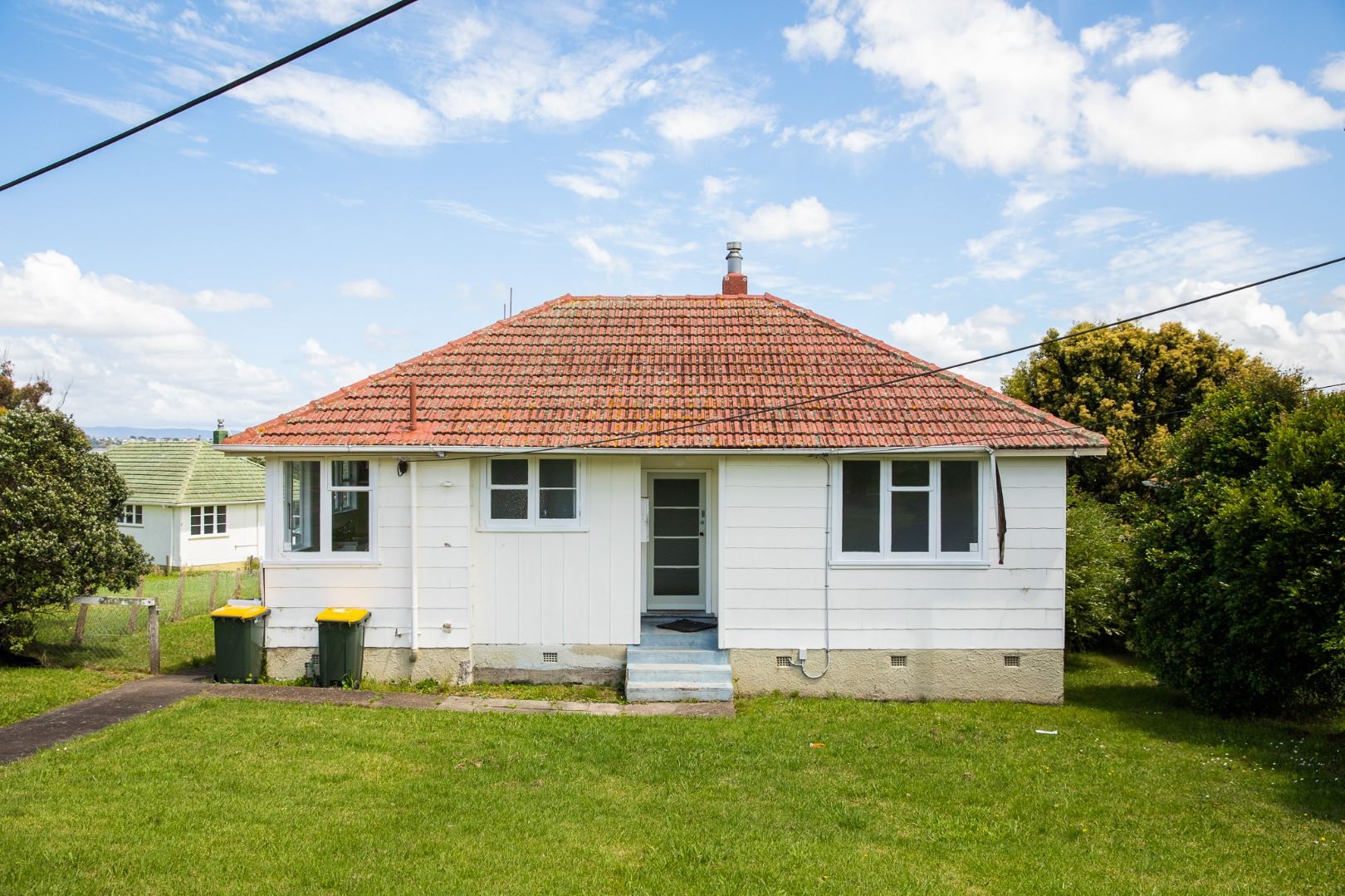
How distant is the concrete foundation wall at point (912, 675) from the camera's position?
40.3 ft

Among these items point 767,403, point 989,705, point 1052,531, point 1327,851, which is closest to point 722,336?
point 767,403

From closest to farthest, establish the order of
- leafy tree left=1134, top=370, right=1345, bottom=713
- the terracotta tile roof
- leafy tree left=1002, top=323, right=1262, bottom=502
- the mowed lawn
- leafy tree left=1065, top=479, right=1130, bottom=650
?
the mowed lawn < leafy tree left=1134, top=370, right=1345, bottom=713 < the terracotta tile roof < leafy tree left=1065, top=479, right=1130, bottom=650 < leafy tree left=1002, top=323, right=1262, bottom=502

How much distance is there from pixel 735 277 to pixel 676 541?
17.1 feet

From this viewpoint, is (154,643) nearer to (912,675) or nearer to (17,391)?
(912,675)

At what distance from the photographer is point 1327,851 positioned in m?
7.09

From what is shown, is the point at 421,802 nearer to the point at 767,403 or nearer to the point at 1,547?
the point at 767,403

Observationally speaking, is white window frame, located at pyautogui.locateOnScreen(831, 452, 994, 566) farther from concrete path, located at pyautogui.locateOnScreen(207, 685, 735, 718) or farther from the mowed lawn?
concrete path, located at pyautogui.locateOnScreen(207, 685, 735, 718)

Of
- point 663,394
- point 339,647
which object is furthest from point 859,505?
point 339,647

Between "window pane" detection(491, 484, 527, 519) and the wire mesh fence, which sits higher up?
"window pane" detection(491, 484, 527, 519)

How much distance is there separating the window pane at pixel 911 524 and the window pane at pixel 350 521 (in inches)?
287

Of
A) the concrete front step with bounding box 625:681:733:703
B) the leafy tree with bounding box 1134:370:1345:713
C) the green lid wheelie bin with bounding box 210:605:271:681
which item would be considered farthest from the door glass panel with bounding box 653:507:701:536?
the leafy tree with bounding box 1134:370:1345:713

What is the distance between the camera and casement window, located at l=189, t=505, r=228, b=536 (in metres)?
34.5

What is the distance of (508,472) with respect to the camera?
12562mm

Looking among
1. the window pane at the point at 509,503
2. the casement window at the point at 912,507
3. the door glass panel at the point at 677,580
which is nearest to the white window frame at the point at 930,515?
the casement window at the point at 912,507
